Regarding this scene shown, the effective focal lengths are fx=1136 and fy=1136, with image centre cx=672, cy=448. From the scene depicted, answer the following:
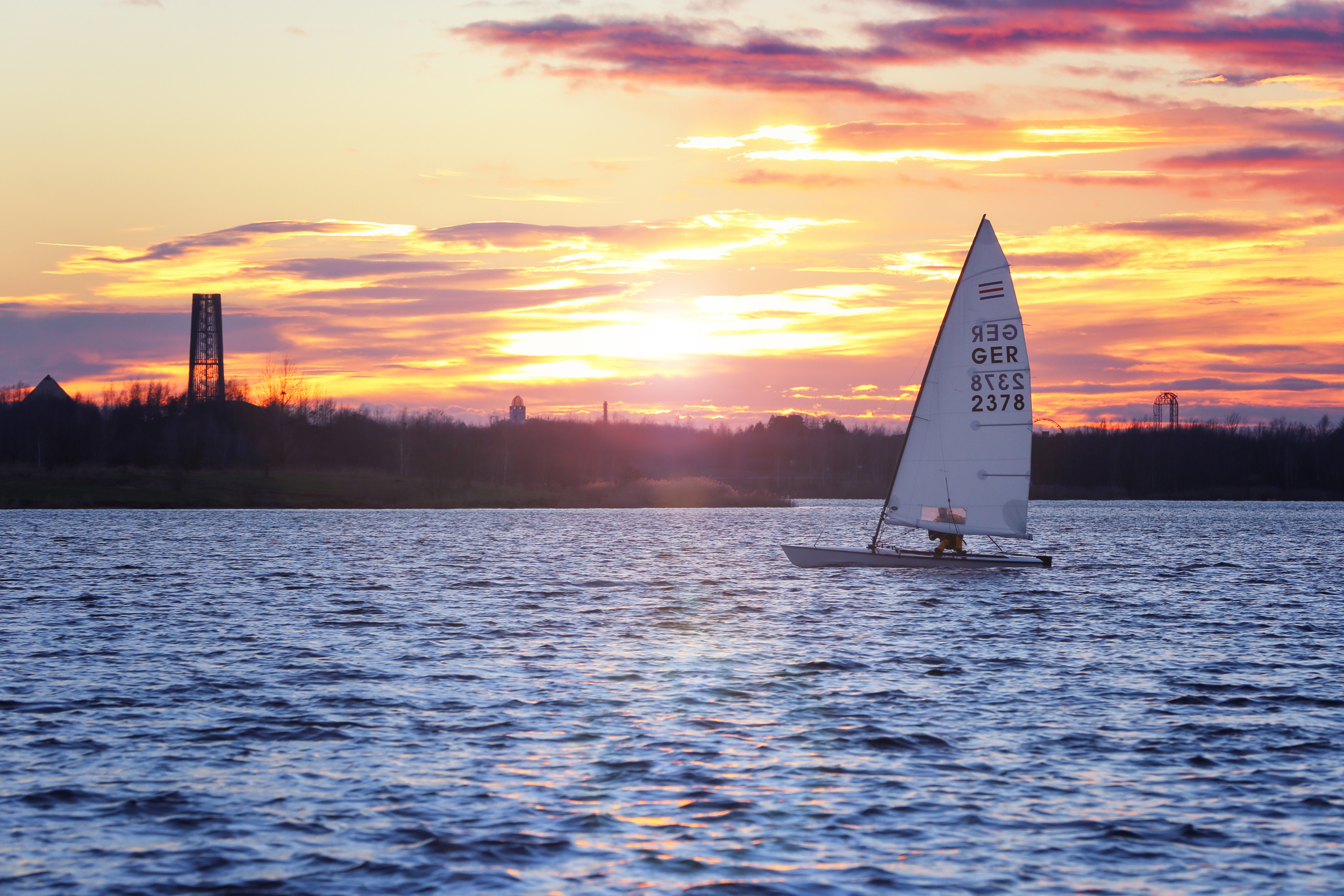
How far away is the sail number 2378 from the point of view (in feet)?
159

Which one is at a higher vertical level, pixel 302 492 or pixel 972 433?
pixel 972 433

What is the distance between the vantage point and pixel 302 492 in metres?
150

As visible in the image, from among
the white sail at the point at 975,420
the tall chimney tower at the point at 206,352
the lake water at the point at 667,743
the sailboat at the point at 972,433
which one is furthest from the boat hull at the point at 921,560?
the tall chimney tower at the point at 206,352

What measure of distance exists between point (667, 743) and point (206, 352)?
187885 millimetres

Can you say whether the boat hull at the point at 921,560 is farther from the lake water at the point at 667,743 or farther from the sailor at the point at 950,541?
the lake water at the point at 667,743

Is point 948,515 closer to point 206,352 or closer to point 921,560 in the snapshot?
point 921,560

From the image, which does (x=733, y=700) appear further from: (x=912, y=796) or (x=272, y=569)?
(x=272, y=569)

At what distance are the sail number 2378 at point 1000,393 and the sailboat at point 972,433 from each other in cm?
3

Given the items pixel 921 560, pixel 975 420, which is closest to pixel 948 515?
pixel 921 560

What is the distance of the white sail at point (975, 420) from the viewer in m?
48.2

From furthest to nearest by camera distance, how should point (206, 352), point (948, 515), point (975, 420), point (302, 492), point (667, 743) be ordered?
point (206, 352) < point (302, 492) < point (948, 515) < point (975, 420) < point (667, 743)

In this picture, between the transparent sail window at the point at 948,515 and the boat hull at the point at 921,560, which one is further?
the transparent sail window at the point at 948,515

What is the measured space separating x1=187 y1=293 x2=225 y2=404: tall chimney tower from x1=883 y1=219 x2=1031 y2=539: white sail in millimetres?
Answer: 160466

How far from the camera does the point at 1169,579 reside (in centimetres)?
5812
